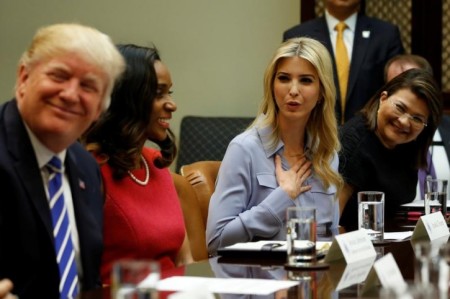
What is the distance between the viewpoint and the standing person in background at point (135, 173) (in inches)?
127

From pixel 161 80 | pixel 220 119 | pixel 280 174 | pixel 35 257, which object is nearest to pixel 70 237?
pixel 35 257


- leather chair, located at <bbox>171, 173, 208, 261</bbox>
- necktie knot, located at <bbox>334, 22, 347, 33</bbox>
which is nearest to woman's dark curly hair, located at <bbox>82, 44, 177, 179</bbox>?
leather chair, located at <bbox>171, 173, 208, 261</bbox>

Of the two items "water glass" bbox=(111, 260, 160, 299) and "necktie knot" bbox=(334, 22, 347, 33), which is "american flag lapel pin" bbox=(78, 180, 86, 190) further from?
"necktie knot" bbox=(334, 22, 347, 33)

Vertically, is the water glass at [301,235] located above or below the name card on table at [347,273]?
above

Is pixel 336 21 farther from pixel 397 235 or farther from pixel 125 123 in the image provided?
pixel 125 123

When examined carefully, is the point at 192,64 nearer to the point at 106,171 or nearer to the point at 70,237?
the point at 106,171

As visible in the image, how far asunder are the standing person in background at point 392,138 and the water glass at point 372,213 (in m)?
1.15

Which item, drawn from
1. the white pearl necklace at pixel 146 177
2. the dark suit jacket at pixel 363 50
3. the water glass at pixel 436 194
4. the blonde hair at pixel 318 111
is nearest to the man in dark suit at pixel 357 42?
the dark suit jacket at pixel 363 50

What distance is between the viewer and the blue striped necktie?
2504 mm

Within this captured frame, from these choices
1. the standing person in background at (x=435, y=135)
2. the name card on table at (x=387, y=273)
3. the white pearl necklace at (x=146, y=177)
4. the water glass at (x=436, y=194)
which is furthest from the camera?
the standing person in background at (x=435, y=135)

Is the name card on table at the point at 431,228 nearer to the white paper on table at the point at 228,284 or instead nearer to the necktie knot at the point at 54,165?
the white paper on table at the point at 228,284

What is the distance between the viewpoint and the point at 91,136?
3283mm

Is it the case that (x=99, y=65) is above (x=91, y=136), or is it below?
above

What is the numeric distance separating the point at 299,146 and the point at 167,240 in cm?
91
